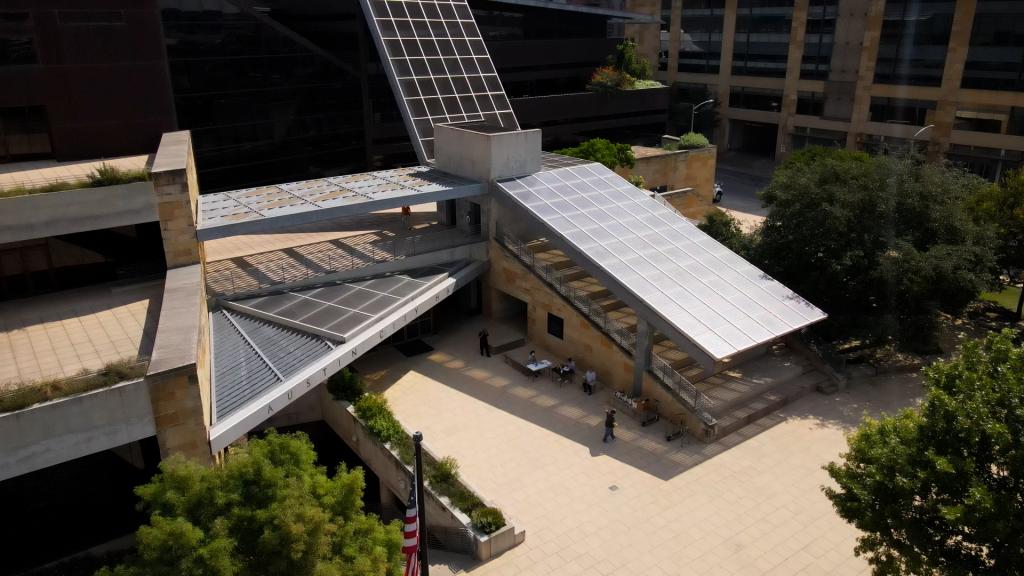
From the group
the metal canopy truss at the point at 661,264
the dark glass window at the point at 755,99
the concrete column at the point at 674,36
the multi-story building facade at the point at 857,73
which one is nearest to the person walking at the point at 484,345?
the metal canopy truss at the point at 661,264

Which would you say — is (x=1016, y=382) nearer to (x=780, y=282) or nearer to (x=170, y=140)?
(x=780, y=282)

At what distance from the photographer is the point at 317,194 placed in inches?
1156

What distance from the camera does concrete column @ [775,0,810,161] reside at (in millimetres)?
70938

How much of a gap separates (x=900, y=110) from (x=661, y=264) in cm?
4889

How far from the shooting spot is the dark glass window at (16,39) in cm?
2448

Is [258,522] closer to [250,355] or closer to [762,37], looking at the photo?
[250,355]

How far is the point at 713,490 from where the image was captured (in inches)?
867

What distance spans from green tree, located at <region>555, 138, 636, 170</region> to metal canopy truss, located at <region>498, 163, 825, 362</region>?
12.1 m

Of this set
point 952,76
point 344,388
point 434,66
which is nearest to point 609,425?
point 344,388

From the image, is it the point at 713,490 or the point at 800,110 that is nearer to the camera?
the point at 713,490

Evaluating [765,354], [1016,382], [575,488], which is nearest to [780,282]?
[765,354]

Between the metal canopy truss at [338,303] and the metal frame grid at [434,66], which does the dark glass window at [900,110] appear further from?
the metal canopy truss at [338,303]

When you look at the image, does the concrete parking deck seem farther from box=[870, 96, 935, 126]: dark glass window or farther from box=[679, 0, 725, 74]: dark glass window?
box=[679, 0, 725, 74]: dark glass window

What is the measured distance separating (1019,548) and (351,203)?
22684 mm
